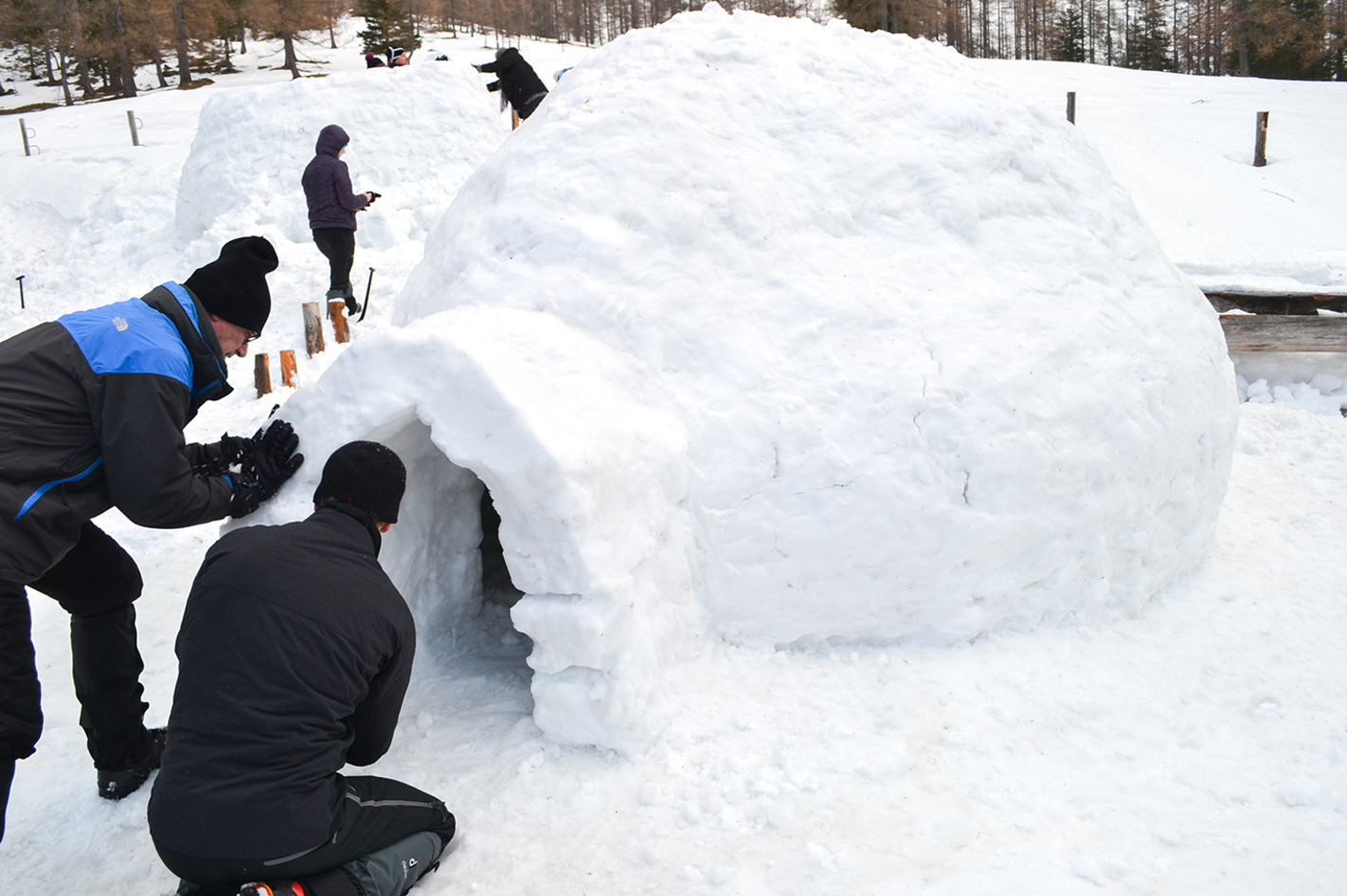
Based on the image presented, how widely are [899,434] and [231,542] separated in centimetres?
238

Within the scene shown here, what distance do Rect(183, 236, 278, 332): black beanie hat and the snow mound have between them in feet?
28.9

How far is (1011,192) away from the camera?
4.02 metres

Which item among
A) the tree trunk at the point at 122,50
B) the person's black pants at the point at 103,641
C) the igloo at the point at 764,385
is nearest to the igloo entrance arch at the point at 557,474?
the igloo at the point at 764,385

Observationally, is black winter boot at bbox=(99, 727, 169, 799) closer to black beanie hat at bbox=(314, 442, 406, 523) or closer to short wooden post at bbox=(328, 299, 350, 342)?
black beanie hat at bbox=(314, 442, 406, 523)

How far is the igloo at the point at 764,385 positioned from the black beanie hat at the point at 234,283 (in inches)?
14.7

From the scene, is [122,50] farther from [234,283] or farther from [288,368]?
[234,283]

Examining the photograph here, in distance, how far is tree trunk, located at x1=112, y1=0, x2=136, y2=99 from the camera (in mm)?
24781

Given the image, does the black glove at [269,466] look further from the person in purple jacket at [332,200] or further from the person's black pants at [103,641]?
the person in purple jacket at [332,200]

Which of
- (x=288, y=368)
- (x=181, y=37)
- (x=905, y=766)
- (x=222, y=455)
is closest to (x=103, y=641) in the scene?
(x=222, y=455)

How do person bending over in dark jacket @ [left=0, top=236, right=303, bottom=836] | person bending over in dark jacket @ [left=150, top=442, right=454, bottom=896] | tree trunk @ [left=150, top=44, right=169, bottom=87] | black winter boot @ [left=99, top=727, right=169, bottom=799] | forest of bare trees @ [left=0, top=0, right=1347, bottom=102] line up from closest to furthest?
1. person bending over in dark jacket @ [left=150, top=442, right=454, bottom=896]
2. person bending over in dark jacket @ [left=0, top=236, right=303, bottom=836]
3. black winter boot @ [left=99, top=727, right=169, bottom=799]
4. forest of bare trees @ [left=0, top=0, right=1347, bottom=102]
5. tree trunk @ [left=150, top=44, right=169, bottom=87]

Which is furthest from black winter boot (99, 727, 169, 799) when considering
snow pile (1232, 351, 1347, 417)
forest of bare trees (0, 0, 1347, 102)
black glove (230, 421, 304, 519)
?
forest of bare trees (0, 0, 1347, 102)

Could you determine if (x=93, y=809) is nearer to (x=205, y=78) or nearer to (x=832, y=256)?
(x=832, y=256)

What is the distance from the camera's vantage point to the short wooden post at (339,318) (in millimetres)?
8578

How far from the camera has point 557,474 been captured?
8.99 feet
